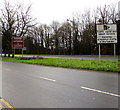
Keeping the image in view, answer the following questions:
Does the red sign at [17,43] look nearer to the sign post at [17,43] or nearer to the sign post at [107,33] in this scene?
the sign post at [17,43]

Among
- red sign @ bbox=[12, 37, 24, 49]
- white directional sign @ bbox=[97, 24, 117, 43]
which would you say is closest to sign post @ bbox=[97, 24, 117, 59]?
white directional sign @ bbox=[97, 24, 117, 43]

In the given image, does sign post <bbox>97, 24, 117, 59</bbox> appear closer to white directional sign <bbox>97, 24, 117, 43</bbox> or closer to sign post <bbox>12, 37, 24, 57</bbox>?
white directional sign <bbox>97, 24, 117, 43</bbox>

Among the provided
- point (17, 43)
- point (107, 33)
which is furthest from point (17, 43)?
point (107, 33)

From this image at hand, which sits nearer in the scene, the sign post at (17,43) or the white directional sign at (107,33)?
the white directional sign at (107,33)

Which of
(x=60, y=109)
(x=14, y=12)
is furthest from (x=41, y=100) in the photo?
(x=14, y=12)

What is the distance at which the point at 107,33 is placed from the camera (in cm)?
1647

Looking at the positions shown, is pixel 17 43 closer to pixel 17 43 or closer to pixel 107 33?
pixel 17 43

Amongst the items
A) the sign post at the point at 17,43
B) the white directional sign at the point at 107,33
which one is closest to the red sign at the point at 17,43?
the sign post at the point at 17,43

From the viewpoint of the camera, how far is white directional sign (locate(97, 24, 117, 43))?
53.4 ft

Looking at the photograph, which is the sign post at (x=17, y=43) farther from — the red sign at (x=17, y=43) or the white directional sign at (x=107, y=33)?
the white directional sign at (x=107, y=33)

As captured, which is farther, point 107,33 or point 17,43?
point 17,43

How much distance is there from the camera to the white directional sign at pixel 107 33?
1627 cm

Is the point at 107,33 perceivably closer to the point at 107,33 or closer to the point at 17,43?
the point at 107,33

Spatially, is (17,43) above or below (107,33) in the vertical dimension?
below
